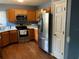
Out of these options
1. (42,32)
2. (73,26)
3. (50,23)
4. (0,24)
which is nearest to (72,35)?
(73,26)

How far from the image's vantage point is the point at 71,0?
1.42 m

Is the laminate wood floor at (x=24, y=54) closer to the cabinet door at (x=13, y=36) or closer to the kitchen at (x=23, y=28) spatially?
the kitchen at (x=23, y=28)

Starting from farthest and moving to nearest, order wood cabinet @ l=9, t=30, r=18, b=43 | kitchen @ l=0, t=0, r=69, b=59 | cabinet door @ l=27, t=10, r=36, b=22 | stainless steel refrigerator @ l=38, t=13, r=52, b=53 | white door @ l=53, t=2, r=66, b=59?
cabinet door @ l=27, t=10, r=36, b=22 < wood cabinet @ l=9, t=30, r=18, b=43 < kitchen @ l=0, t=0, r=69, b=59 < stainless steel refrigerator @ l=38, t=13, r=52, b=53 < white door @ l=53, t=2, r=66, b=59

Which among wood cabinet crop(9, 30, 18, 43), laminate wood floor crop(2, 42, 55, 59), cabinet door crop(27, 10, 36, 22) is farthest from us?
cabinet door crop(27, 10, 36, 22)

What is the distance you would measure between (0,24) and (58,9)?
4296 mm

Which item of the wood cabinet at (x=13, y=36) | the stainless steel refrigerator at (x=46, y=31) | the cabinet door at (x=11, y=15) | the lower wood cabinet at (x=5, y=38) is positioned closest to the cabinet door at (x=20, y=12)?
the cabinet door at (x=11, y=15)

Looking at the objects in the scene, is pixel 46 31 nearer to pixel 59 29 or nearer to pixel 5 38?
pixel 59 29

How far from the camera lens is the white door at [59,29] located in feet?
11.7

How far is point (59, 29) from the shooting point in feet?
12.4

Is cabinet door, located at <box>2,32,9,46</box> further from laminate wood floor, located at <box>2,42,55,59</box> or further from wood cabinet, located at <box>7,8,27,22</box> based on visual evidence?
wood cabinet, located at <box>7,8,27,22</box>

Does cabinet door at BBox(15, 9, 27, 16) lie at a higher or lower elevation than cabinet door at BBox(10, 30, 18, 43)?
higher

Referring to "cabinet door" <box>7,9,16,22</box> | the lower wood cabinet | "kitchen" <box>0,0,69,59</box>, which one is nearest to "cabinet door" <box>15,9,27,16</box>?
"kitchen" <box>0,0,69,59</box>

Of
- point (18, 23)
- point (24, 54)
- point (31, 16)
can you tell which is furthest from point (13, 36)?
point (24, 54)

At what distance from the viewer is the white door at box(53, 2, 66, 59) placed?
11.7 feet
